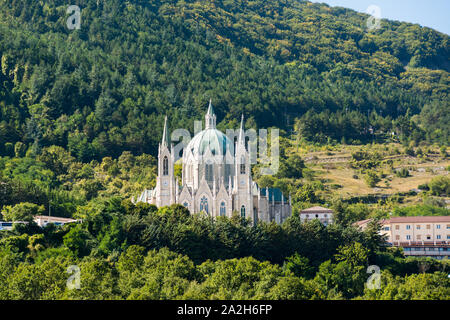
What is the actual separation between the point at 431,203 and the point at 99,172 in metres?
47.0

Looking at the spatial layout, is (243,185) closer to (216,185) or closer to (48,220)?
(216,185)

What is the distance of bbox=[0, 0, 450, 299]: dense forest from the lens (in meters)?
67.1

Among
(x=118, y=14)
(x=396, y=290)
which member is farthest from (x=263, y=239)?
(x=118, y=14)

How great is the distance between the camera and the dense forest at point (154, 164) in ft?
220

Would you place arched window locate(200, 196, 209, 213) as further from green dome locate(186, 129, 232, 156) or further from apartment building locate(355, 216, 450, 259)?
apartment building locate(355, 216, 450, 259)

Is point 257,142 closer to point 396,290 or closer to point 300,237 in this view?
point 300,237

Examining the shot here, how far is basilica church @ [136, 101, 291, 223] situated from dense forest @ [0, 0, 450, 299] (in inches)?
238

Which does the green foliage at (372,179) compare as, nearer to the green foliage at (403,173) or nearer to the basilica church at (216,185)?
the green foliage at (403,173)

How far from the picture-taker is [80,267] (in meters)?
67.1

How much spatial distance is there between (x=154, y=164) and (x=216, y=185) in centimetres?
3548

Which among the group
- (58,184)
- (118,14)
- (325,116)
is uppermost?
(118,14)

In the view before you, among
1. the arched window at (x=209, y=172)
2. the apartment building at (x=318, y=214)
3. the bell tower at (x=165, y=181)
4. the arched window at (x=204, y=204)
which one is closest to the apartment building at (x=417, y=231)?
the apartment building at (x=318, y=214)

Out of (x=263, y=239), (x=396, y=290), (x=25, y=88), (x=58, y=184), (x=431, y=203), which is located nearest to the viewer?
(x=396, y=290)
